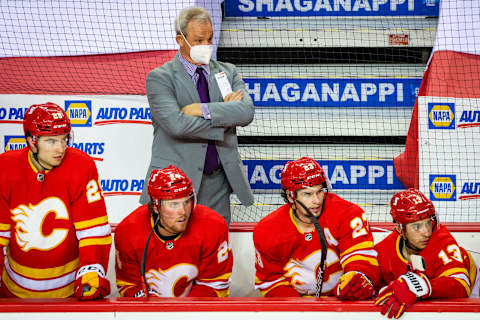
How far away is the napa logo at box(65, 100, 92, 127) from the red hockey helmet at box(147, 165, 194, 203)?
77.9 inches

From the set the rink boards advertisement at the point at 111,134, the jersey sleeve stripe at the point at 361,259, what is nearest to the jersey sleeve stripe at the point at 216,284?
the jersey sleeve stripe at the point at 361,259

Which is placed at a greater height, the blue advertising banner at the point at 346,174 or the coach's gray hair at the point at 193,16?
the coach's gray hair at the point at 193,16

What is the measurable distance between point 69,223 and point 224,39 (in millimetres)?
2961

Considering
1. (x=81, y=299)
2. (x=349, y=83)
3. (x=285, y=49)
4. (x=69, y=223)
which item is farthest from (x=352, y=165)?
(x=81, y=299)

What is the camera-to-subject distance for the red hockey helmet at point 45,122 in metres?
2.01

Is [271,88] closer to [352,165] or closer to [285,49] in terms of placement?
[285,49]

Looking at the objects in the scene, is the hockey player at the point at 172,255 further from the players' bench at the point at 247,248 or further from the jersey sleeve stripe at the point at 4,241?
the players' bench at the point at 247,248

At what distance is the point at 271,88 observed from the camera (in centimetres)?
472

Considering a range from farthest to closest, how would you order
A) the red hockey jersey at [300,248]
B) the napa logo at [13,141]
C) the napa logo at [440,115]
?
the napa logo at [13,141] < the napa logo at [440,115] < the red hockey jersey at [300,248]

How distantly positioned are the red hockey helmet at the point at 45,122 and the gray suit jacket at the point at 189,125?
580 millimetres

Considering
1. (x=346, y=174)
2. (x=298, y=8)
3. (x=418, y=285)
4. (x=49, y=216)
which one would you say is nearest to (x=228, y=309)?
(x=418, y=285)

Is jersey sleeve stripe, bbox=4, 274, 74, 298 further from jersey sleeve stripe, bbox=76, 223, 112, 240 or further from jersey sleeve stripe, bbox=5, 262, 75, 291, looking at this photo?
jersey sleeve stripe, bbox=76, 223, 112, 240

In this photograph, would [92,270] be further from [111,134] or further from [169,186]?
[111,134]

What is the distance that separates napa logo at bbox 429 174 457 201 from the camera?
3908 millimetres
